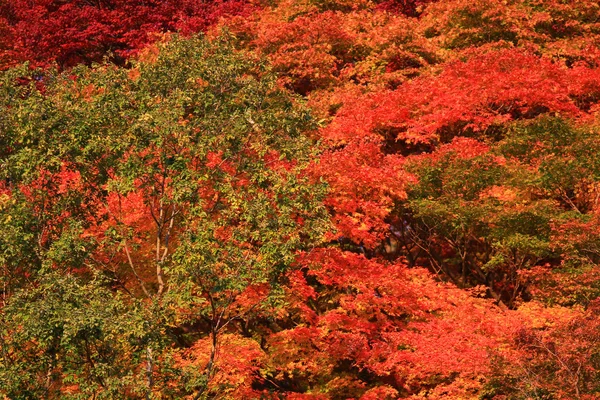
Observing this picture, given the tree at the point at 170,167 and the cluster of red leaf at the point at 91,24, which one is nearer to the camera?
the tree at the point at 170,167

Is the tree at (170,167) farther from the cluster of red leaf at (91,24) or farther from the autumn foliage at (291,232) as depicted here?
the cluster of red leaf at (91,24)

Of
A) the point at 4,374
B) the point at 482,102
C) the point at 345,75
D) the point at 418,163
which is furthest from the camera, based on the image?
the point at 345,75

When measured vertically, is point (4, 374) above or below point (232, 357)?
above

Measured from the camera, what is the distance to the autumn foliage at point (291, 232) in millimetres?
14461

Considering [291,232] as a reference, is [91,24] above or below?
below

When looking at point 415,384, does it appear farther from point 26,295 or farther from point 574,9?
point 574,9

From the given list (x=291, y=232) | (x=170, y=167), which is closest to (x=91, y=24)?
(x=170, y=167)

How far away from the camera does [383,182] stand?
22.5 meters

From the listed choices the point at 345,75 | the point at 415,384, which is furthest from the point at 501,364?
the point at 345,75

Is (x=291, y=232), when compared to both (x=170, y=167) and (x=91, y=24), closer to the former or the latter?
(x=170, y=167)

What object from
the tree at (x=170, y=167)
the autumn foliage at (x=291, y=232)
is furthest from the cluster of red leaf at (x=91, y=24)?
the tree at (x=170, y=167)

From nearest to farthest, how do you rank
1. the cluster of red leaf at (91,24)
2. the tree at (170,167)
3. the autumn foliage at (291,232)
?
the autumn foliage at (291,232)
the tree at (170,167)
the cluster of red leaf at (91,24)

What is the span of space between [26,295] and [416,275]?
35.4 feet

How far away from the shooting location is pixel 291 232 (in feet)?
51.4
